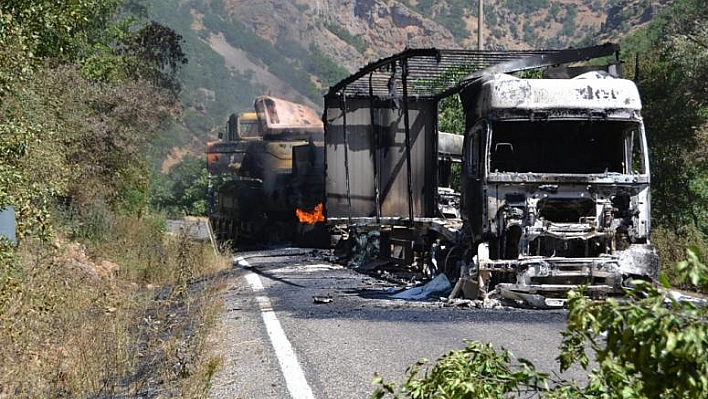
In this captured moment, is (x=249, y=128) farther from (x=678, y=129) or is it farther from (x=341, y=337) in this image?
(x=341, y=337)

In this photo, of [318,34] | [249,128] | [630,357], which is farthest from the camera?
[318,34]

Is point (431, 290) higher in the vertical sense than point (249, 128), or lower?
lower

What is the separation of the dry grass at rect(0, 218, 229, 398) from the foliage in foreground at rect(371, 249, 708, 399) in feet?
9.17

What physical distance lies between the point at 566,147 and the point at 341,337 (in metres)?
5.77

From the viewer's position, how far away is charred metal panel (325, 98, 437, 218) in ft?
55.8

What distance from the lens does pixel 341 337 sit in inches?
364

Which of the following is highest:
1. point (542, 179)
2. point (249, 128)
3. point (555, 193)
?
point (249, 128)

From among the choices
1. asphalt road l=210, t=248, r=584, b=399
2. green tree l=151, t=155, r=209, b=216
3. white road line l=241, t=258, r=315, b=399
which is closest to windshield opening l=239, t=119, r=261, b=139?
green tree l=151, t=155, r=209, b=216

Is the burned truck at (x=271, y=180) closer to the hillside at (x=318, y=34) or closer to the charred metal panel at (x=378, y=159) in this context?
the charred metal panel at (x=378, y=159)

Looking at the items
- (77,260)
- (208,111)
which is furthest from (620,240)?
(208,111)

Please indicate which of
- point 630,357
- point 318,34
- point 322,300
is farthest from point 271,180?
point 318,34

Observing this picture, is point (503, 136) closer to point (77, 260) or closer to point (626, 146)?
point (626, 146)

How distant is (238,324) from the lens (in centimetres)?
1048

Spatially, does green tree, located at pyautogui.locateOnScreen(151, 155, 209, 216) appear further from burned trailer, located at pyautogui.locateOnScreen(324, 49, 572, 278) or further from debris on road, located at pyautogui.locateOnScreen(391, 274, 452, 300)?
debris on road, located at pyautogui.locateOnScreen(391, 274, 452, 300)
